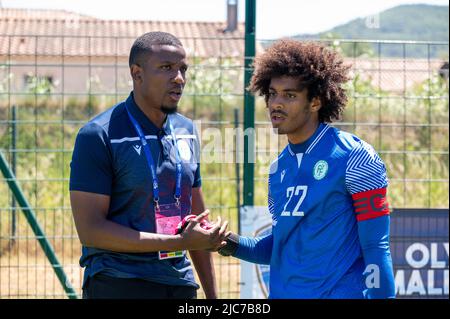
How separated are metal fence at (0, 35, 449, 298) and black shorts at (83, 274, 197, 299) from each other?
2.10m

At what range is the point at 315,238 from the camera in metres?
4.14

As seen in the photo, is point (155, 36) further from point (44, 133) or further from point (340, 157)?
point (44, 133)

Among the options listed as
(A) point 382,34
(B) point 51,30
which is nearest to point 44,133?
(B) point 51,30

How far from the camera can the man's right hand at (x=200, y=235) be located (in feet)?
14.5

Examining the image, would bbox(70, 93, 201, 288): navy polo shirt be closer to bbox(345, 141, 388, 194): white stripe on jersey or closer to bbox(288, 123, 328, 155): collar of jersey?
bbox(288, 123, 328, 155): collar of jersey

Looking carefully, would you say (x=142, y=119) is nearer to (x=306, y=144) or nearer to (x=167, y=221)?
(x=167, y=221)

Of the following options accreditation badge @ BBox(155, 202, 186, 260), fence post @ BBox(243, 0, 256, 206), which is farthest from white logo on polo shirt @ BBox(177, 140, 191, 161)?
fence post @ BBox(243, 0, 256, 206)

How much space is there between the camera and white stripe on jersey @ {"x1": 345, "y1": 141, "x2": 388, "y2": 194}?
404cm

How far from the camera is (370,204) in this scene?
4016 mm

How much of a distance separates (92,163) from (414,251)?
4272 mm

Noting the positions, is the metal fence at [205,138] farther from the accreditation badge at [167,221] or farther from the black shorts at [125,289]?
the black shorts at [125,289]

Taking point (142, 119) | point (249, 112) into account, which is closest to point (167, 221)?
point (142, 119)

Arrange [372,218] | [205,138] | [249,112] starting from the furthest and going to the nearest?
[205,138]
[249,112]
[372,218]

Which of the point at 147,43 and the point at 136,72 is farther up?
the point at 147,43
